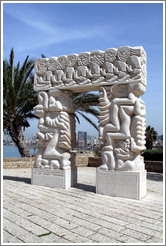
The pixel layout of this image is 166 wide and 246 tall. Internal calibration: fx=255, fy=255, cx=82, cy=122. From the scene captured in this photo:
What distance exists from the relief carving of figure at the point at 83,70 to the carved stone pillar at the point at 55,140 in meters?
0.64

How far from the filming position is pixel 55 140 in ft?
22.0

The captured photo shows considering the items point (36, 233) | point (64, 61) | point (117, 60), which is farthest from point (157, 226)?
point (64, 61)

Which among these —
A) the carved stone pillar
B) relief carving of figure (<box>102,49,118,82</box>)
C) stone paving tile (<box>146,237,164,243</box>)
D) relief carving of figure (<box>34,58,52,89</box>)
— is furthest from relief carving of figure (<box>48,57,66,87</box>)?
A: stone paving tile (<box>146,237,164,243</box>)

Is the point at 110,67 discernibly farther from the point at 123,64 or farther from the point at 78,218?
the point at 78,218

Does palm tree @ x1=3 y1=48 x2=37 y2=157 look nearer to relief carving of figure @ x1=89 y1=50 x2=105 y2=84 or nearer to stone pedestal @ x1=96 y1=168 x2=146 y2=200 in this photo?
relief carving of figure @ x1=89 y1=50 x2=105 y2=84

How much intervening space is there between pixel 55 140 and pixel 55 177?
3.16 ft

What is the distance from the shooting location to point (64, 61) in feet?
22.0

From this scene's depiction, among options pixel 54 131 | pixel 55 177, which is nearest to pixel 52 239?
pixel 55 177

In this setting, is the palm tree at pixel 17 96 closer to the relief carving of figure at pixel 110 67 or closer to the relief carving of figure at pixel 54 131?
the relief carving of figure at pixel 54 131

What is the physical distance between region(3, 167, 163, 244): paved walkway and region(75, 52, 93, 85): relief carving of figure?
2.74 m

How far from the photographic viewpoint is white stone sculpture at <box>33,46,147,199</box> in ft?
18.9

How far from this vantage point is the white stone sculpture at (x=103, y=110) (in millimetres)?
5762

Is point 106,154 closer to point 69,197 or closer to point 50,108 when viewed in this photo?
point 69,197

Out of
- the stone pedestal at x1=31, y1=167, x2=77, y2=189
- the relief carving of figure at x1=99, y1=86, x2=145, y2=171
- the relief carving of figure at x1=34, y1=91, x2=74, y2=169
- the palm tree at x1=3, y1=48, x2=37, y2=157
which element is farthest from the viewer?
the palm tree at x1=3, y1=48, x2=37, y2=157
